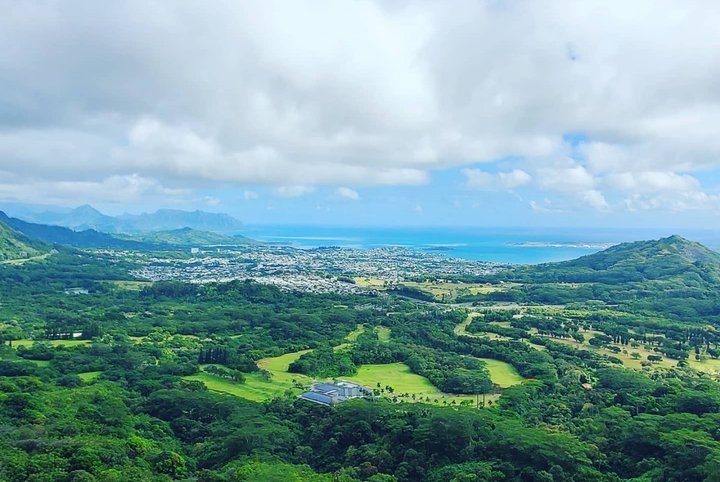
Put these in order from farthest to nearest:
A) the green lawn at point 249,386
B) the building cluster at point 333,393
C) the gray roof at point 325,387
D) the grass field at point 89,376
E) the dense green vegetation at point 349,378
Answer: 1. the grass field at point 89,376
2. the green lawn at point 249,386
3. the gray roof at point 325,387
4. the building cluster at point 333,393
5. the dense green vegetation at point 349,378

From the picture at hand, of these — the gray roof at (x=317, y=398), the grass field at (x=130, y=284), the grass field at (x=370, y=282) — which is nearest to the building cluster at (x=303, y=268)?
the grass field at (x=370, y=282)

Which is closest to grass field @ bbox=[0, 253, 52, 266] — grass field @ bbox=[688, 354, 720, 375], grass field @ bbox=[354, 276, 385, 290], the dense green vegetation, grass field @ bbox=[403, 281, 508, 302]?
the dense green vegetation

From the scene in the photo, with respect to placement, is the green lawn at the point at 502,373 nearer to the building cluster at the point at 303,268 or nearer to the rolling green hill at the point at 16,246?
the building cluster at the point at 303,268

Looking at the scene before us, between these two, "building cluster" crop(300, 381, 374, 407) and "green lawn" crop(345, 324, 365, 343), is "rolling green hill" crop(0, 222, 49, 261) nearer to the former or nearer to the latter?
"green lawn" crop(345, 324, 365, 343)

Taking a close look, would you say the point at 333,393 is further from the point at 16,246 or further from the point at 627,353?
the point at 16,246

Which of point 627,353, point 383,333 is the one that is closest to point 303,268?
point 383,333

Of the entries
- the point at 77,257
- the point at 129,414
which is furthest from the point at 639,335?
the point at 77,257

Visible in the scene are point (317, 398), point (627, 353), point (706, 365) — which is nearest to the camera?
point (317, 398)
